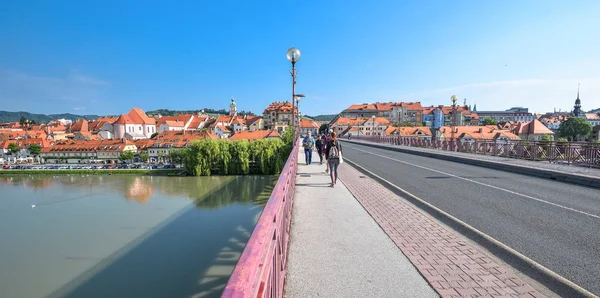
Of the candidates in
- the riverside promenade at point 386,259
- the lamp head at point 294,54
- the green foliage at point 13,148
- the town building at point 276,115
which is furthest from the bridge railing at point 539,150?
the green foliage at point 13,148

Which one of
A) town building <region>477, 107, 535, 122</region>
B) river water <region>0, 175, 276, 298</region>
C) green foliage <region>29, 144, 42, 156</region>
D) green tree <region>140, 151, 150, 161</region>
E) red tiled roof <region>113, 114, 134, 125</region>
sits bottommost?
river water <region>0, 175, 276, 298</region>

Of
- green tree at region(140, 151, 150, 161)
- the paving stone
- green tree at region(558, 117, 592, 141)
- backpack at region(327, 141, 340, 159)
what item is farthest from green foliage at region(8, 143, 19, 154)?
green tree at region(558, 117, 592, 141)

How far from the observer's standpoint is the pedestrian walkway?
3125 millimetres

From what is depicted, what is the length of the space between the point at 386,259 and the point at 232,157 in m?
41.9

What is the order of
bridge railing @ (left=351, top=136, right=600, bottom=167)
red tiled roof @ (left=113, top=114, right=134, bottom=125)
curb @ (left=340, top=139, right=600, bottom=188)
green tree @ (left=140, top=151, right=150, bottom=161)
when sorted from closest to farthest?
curb @ (left=340, top=139, right=600, bottom=188)
bridge railing @ (left=351, top=136, right=600, bottom=167)
green tree @ (left=140, top=151, right=150, bottom=161)
red tiled roof @ (left=113, top=114, right=134, bottom=125)

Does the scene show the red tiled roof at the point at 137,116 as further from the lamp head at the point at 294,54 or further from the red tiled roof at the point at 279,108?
the lamp head at the point at 294,54

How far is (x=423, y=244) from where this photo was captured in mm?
4363

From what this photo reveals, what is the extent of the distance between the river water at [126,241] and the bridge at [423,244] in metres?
5.17

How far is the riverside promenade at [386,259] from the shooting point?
10.2 ft

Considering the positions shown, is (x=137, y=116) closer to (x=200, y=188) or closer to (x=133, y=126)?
(x=133, y=126)

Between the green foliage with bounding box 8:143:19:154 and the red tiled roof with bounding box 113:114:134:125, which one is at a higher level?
the red tiled roof with bounding box 113:114:134:125

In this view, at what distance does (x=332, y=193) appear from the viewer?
324 inches

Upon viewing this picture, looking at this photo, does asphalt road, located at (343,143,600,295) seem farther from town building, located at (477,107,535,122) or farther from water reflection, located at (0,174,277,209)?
town building, located at (477,107,535,122)

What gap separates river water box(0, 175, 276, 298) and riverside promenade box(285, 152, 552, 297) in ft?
17.1
